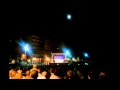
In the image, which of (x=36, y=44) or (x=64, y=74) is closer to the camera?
(x=64, y=74)

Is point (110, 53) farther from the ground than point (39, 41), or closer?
closer

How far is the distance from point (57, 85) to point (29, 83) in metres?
0.27

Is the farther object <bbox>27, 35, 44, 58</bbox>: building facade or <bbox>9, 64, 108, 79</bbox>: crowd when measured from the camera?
<bbox>27, 35, 44, 58</bbox>: building facade

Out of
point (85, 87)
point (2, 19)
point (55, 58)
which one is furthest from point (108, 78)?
point (55, 58)

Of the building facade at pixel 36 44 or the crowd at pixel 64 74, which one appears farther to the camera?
the building facade at pixel 36 44

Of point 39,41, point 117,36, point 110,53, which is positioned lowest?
point 110,53

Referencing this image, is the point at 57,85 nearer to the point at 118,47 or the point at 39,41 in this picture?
the point at 118,47

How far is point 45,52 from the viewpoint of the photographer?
71.6 feet

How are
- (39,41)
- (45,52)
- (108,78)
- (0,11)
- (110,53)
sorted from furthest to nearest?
1. (45,52)
2. (39,41)
3. (110,53)
4. (108,78)
5. (0,11)

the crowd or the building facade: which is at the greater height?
the building facade

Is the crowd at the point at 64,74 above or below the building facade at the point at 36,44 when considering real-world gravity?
below

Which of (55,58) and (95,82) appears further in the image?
(55,58)

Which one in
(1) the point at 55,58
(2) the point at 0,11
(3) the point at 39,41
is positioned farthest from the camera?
(3) the point at 39,41

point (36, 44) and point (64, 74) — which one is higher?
point (36, 44)
